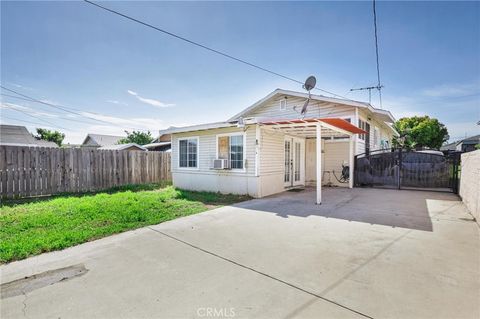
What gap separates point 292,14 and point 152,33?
4.85 meters

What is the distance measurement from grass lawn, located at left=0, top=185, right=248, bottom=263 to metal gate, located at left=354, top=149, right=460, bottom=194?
6.83m

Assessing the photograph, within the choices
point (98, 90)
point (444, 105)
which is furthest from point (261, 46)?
point (444, 105)

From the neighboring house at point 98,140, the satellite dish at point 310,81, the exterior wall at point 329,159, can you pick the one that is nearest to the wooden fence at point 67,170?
the exterior wall at point 329,159

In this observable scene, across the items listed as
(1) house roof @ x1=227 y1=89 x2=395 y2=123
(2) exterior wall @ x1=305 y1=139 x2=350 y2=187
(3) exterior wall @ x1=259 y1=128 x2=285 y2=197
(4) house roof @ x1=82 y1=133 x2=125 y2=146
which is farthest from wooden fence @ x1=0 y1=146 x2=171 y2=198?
(4) house roof @ x1=82 y1=133 x2=125 y2=146

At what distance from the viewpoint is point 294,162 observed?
436 inches

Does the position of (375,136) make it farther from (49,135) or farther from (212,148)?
(49,135)

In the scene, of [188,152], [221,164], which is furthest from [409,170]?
[188,152]

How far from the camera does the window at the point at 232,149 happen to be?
30.0ft

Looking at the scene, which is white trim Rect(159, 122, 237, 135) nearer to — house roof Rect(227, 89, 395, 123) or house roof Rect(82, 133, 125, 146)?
house roof Rect(227, 89, 395, 123)

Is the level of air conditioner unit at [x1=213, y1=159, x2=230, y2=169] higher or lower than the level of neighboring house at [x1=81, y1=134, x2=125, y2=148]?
lower

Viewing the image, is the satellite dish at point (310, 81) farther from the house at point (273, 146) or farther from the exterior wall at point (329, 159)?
the exterior wall at point (329, 159)

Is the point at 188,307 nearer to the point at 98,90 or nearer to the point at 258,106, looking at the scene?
the point at 258,106

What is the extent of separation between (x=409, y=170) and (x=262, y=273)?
34.8ft

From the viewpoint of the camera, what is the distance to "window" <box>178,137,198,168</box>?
1078 cm
